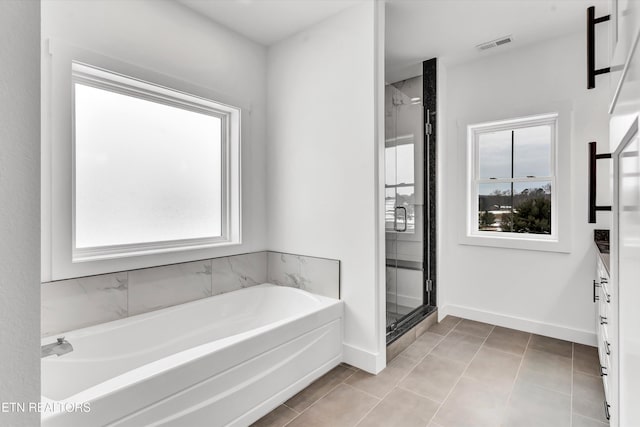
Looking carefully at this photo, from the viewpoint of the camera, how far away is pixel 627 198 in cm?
83

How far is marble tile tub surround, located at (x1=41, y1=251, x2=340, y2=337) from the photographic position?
6.20 feet

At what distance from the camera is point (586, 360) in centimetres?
252

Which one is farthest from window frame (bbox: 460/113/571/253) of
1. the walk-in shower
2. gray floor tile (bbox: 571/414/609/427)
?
gray floor tile (bbox: 571/414/609/427)

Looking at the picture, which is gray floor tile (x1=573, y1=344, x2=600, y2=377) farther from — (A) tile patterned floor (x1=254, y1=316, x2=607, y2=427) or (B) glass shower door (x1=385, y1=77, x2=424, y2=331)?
(B) glass shower door (x1=385, y1=77, x2=424, y2=331)

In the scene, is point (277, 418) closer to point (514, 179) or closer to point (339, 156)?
point (339, 156)

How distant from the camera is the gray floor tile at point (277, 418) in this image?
1.83m

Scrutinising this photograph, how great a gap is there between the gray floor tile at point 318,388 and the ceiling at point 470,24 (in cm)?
260

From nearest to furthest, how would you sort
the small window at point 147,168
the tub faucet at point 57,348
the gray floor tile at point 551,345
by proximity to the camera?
the tub faucet at point 57,348, the small window at point 147,168, the gray floor tile at point 551,345

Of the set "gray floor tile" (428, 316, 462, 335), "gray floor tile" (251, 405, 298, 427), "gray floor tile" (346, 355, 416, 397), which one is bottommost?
"gray floor tile" (251, 405, 298, 427)

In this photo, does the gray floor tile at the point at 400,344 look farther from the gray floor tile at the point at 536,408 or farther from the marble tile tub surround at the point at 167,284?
the gray floor tile at the point at 536,408

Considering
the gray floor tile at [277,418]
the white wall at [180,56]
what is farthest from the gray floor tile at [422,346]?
the white wall at [180,56]

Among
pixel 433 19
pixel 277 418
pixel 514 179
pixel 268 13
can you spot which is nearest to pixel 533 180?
pixel 514 179

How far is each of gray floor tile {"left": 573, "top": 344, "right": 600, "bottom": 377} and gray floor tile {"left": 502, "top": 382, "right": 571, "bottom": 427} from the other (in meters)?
0.47

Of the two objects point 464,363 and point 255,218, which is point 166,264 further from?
point 464,363
